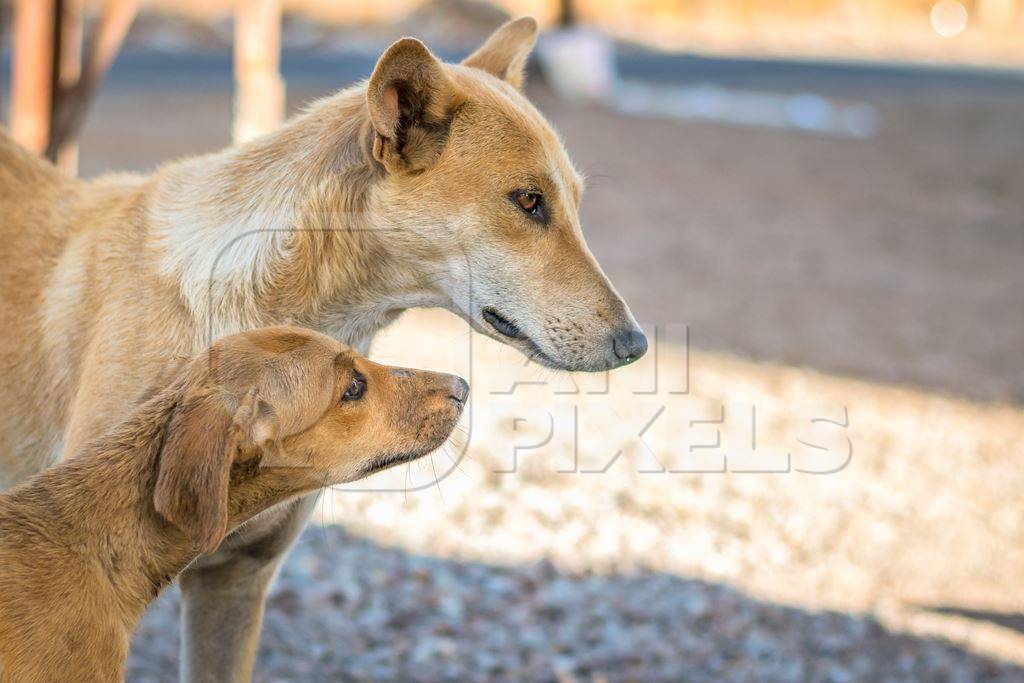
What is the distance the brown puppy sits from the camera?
3357mm

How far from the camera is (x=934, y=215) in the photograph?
1504cm

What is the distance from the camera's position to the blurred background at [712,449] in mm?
5664

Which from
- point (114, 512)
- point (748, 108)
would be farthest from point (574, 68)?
point (114, 512)

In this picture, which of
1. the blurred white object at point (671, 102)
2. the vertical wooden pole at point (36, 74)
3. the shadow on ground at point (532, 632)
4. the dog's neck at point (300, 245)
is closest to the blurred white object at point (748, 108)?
the blurred white object at point (671, 102)

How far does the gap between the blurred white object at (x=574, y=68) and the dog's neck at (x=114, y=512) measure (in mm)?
17135

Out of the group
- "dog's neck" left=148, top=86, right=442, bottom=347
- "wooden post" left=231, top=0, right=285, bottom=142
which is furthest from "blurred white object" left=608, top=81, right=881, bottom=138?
"dog's neck" left=148, top=86, right=442, bottom=347

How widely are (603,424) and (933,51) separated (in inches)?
1004

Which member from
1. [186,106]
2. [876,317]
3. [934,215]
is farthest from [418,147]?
[186,106]

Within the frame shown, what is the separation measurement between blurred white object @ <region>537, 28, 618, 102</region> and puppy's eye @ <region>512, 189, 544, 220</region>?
16522 millimetres

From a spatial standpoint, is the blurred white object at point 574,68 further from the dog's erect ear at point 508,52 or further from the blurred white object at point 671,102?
the dog's erect ear at point 508,52

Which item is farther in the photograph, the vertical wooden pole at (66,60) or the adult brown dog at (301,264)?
the vertical wooden pole at (66,60)

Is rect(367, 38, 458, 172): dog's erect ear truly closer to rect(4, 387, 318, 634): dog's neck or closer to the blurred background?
rect(4, 387, 318, 634): dog's neck

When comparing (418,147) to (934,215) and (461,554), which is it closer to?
(461,554)

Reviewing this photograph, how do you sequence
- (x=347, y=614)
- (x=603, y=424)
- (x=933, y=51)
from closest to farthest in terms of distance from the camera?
(x=347, y=614) → (x=603, y=424) → (x=933, y=51)
